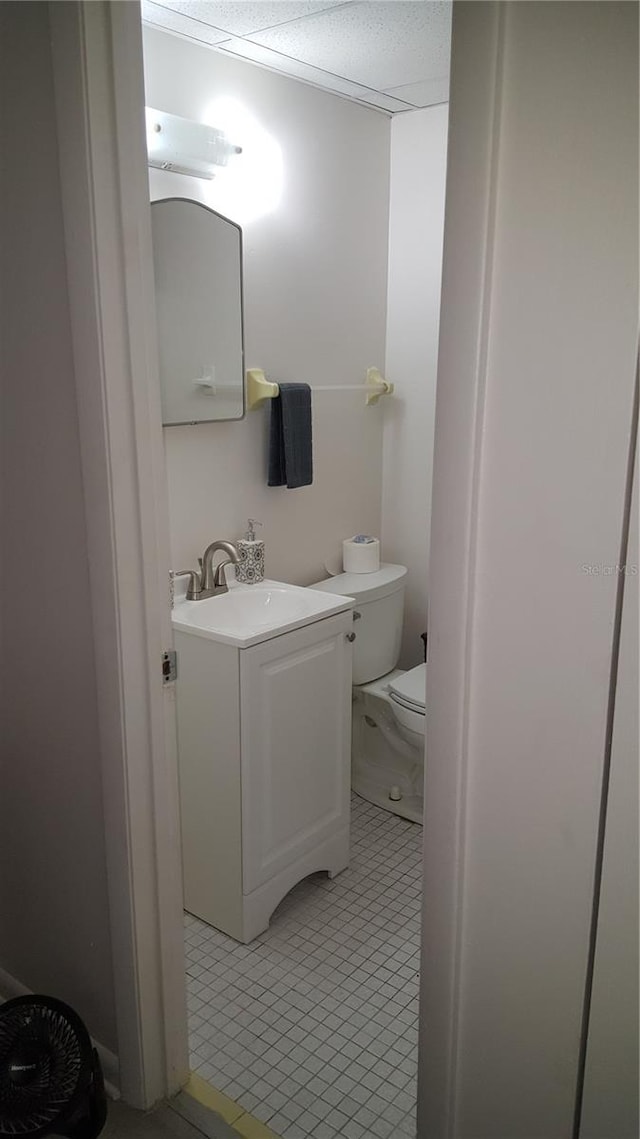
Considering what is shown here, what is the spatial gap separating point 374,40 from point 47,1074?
2.48 meters

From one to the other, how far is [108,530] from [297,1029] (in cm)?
128

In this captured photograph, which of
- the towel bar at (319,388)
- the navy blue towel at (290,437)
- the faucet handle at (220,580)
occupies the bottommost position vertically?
the faucet handle at (220,580)

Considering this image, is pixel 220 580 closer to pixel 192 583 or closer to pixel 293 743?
pixel 192 583

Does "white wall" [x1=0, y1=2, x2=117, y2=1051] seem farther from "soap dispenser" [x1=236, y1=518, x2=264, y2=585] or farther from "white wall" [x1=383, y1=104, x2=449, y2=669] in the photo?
"white wall" [x1=383, y1=104, x2=449, y2=669]

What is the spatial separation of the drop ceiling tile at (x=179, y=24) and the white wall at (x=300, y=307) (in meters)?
0.03

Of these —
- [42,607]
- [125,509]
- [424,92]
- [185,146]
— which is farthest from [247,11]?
[42,607]

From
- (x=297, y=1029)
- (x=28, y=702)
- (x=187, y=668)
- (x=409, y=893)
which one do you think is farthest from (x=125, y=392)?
(x=409, y=893)

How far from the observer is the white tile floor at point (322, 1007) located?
1.71 meters

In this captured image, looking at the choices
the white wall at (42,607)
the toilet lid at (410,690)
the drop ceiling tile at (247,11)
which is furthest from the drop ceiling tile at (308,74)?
the toilet lid at (410,690)

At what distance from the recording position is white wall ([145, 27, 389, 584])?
2332 mm

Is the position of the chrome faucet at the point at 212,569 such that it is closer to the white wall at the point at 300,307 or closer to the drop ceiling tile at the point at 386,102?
the white wall at the point at 300,307

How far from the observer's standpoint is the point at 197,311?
2289 millimetres

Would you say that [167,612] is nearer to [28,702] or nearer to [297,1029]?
[28,702]

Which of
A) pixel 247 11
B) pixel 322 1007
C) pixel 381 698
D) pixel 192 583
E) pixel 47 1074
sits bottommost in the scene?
pixel 322 1007
